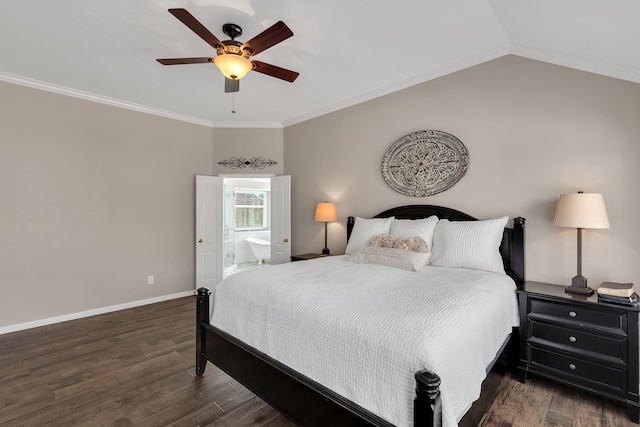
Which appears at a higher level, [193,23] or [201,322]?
[193,23]

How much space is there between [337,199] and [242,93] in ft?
6.20

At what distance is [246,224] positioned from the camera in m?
8.08

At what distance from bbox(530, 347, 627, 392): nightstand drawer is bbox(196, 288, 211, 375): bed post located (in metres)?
2.55

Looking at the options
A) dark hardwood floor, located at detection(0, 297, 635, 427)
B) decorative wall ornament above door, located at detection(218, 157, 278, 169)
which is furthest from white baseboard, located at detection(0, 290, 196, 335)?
decorative wall ornament above door, located at detection(218, 157, 278, 169)

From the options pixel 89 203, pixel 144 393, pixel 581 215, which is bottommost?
pixel 144 393

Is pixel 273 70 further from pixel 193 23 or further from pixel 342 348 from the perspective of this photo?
pixel 342 348

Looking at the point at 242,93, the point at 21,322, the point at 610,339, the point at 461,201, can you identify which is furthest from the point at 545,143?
the point at 21,322

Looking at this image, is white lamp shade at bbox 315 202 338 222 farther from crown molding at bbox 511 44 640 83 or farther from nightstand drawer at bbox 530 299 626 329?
crown molding at bbox 511 44 640 83

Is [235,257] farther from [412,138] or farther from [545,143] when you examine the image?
[545,143]

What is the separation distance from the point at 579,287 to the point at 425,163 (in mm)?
1762

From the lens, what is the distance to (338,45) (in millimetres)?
2787

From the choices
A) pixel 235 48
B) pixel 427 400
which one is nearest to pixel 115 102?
pixel 235 48

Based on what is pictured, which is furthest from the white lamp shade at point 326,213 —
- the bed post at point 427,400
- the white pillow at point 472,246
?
the bed post at point 427,400

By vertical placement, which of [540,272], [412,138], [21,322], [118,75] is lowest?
[21,322]
